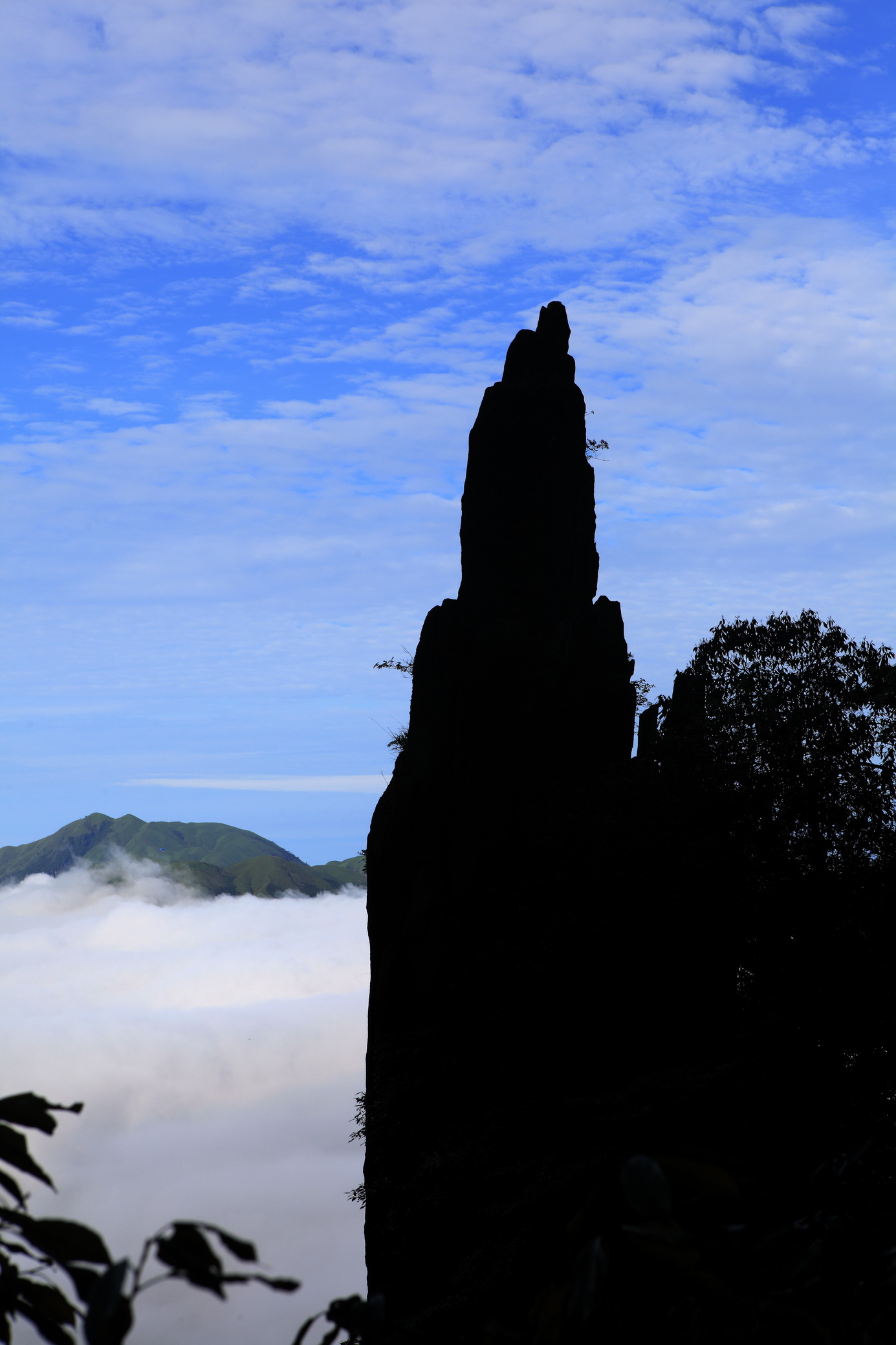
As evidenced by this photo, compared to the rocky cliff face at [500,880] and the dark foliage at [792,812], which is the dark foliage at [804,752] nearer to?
the dark foliage at [792,812]

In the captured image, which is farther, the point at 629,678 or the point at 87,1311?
the point at 629,678

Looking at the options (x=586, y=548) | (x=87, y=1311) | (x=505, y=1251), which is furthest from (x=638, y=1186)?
(x=586, y=548)

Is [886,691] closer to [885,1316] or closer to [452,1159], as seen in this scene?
[452,1159]

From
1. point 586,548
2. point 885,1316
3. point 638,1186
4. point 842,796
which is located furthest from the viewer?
point 586,548

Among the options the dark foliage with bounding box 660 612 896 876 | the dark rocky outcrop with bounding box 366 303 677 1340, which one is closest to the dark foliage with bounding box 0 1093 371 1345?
the dark rocky outcrop with bounding box 366 303 677 1340

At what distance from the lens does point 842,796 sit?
2317 cm

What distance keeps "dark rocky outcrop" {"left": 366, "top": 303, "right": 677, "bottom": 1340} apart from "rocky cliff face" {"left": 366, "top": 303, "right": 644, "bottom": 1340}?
0.05 meters

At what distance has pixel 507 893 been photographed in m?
25.6

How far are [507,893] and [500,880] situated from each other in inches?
25.8

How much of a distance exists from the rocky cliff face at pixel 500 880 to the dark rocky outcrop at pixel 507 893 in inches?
2.1

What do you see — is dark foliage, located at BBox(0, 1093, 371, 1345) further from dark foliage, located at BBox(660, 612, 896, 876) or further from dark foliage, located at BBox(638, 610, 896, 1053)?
dark foliage, located at BBox(660, 612, 896, 876)

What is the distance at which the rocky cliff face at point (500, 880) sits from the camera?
21406 mm

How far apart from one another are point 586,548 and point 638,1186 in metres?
31.5

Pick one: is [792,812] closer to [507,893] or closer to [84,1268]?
[507,893]
